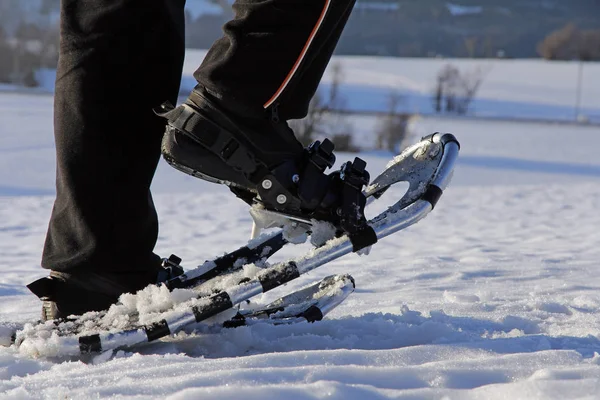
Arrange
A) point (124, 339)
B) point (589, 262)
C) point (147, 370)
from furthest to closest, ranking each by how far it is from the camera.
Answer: point (589, 262)
point (124, 339)
point (147, 370)

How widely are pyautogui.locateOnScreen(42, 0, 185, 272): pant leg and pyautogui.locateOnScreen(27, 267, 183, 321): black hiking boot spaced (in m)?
0.02

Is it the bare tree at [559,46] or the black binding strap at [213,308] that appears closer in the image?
the black binding strap at [213,308]

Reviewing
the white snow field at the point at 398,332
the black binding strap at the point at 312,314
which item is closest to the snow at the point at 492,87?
the white snow field at the point at 398,332

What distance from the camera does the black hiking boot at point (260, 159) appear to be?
132 centimetres

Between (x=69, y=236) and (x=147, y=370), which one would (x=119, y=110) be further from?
(x=147, y=370)

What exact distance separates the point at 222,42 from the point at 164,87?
0.19 m

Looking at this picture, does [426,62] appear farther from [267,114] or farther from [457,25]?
[267,114]

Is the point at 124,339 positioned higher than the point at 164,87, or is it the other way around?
the point at 164,87

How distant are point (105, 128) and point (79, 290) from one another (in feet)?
1.03

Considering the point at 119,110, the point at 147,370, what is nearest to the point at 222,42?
the point at 119,110

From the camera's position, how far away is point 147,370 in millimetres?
1120

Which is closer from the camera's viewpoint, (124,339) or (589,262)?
(124,339)

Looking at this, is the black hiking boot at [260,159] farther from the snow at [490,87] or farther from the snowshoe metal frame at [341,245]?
the snow at [490,87]

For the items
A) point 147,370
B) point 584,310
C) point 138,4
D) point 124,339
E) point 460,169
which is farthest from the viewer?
point 460,169
